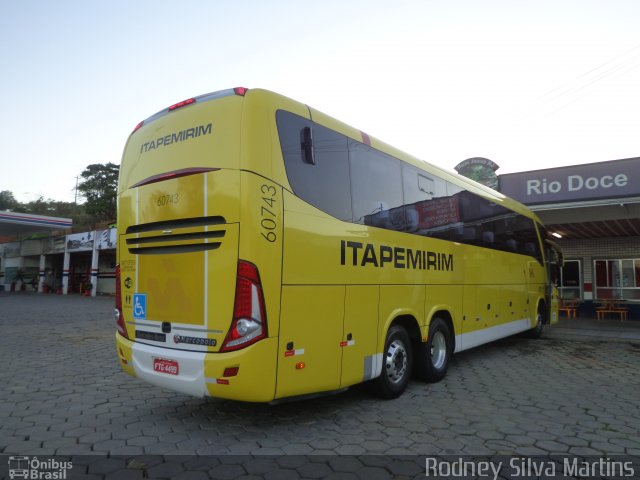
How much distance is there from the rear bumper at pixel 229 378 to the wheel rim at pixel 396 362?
2.14m

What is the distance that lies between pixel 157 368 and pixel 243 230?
5.69ft

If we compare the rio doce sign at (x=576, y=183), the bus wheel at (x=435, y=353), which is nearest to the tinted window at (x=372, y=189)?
the bus wheel at (x=435, y=353)

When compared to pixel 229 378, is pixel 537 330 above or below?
below

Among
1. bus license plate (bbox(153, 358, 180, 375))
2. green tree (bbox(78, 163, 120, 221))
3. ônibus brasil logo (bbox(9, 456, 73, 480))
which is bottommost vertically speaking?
ônibus brasil logo (bbox(9, 456, 73, 480))

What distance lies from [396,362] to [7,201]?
A: 100 meters

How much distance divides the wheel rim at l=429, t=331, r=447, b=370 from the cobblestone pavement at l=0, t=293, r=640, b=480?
0.31 m

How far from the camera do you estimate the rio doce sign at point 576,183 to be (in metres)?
12.5

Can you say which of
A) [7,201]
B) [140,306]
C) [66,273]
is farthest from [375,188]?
[7,201]

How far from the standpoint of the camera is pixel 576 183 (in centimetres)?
1329

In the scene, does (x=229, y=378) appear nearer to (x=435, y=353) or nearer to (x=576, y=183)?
(x=435, y=353)

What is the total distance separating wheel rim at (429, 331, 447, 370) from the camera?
671 cm

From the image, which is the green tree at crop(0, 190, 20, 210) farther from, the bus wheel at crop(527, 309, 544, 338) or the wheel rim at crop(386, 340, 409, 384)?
the wheel rim at crop(386, 340, 409, 384)

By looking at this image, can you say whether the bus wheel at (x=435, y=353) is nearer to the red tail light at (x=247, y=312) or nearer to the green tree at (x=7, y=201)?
the red tail light at (x=247, y=312)

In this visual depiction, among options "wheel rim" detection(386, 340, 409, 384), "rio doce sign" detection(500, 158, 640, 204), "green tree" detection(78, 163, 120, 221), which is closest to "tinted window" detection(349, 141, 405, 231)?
"wheel rim" detection(386, 340, 409, 384)
